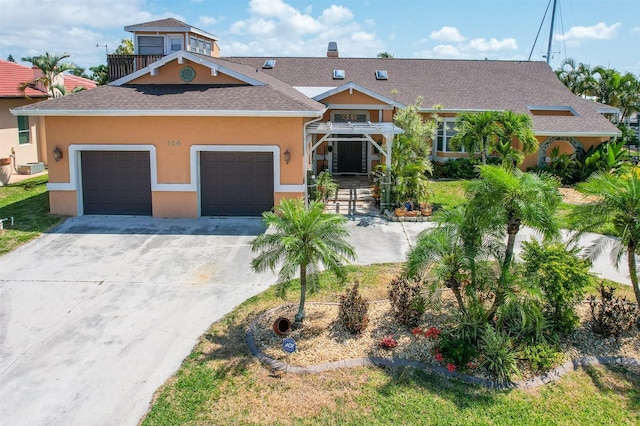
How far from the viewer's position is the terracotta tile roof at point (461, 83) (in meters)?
24.3

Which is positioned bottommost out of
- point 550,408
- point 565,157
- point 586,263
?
point 550,408

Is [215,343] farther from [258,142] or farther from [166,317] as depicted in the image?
[258,142]

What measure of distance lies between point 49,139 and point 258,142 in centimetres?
627

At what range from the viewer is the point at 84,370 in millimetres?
7824

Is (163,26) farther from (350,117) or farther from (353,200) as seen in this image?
(353,200)

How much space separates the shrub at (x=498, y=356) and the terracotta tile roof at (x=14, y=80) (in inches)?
889

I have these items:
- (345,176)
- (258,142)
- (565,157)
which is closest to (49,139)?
(258,142)

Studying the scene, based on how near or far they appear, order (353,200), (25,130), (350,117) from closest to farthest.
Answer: (353,200)
(350,117)
(25,130)

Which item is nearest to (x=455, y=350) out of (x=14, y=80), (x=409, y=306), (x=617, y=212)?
(x=409, y=306)

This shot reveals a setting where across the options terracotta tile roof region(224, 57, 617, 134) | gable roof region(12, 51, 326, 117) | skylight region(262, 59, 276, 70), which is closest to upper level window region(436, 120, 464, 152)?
terracotta tile roof region(224, 57, 617, 134)

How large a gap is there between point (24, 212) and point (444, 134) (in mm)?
16828

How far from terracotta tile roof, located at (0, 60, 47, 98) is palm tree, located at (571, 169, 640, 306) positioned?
22923 mm

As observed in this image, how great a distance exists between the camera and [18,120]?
79.5ft

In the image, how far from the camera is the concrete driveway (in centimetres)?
726
